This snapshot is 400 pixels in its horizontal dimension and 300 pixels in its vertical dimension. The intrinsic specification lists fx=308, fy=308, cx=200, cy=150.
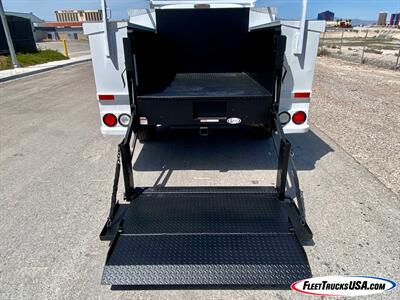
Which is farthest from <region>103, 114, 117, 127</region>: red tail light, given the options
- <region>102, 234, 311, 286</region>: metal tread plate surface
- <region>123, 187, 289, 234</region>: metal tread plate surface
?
<region>102, 234, 311, 286</region>: metal tread plate surface

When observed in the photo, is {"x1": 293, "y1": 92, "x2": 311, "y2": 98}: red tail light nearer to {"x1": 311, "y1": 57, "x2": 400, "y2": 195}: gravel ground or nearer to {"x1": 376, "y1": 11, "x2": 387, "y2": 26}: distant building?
{"x1": 311, "y1": 57, "x2": 400, "y2": 195}: gravel ground

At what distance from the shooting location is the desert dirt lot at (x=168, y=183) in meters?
2.51

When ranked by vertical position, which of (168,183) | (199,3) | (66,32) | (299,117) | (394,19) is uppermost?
(199,3)

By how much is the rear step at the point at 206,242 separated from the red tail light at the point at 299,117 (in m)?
1.08

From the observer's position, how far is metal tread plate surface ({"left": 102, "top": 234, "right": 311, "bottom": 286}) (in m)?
2.29

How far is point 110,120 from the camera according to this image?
→ 3.89 m

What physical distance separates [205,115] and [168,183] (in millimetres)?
989

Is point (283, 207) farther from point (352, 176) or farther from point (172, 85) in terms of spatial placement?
point (172, 85)

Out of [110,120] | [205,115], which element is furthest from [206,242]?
[110,120]

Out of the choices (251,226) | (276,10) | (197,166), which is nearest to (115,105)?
(197,166)

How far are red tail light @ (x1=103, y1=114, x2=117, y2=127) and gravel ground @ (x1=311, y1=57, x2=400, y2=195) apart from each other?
3478 mm

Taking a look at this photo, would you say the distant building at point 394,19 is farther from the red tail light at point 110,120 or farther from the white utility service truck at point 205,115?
the red tail light at point 110,120

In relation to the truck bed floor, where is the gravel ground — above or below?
below

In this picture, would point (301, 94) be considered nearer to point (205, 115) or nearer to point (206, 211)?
point (205, 115)
